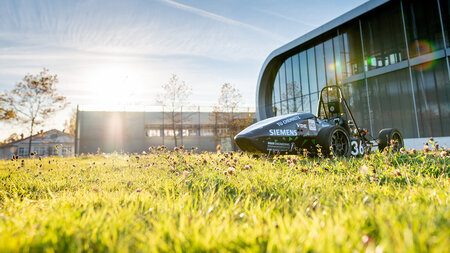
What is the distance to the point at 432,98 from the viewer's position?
14.4 metres

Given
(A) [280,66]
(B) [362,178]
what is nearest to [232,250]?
(B) [362,178]

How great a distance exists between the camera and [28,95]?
21734 mm

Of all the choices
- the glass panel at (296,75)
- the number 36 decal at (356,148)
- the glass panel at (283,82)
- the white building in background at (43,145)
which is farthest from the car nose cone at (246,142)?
the white building in background at (43,145)

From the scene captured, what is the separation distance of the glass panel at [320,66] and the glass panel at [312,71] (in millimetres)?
361

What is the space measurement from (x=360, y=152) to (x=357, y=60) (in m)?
13.3

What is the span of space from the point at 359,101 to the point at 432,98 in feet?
13.5

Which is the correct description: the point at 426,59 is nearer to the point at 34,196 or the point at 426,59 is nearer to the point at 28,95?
the point at 34,196

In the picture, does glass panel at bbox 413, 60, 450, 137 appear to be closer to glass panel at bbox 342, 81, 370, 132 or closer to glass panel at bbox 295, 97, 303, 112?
glass panel at bbox 342, 81, 370, 132

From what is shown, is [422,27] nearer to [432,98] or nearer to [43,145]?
[432,98]

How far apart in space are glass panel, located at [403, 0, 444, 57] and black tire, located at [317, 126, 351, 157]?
1222 centimetres

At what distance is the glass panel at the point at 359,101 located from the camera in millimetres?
17398

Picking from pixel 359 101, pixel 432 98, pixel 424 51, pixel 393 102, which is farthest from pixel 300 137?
pixel 359 101

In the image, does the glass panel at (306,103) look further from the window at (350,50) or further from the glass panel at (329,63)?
the window at (350,50)

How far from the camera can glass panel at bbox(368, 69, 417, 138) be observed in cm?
1525
